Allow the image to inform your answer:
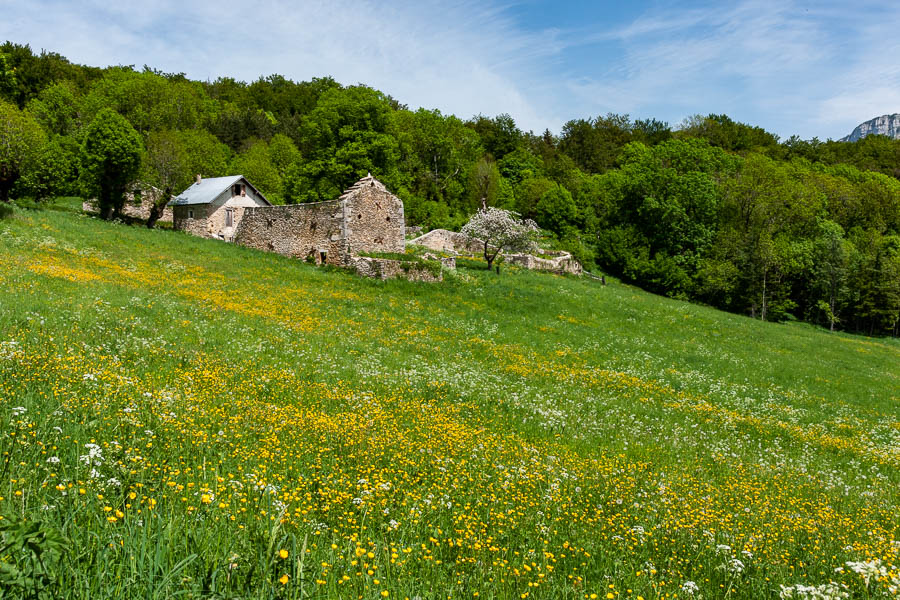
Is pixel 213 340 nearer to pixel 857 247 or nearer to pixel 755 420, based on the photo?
pixel 755 420

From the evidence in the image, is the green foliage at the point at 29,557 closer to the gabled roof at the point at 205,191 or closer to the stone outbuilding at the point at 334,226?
the stone outbuilding at the point at 334,226

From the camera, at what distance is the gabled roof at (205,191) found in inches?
1764

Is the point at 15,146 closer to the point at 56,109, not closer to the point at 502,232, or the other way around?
the point at 502,232

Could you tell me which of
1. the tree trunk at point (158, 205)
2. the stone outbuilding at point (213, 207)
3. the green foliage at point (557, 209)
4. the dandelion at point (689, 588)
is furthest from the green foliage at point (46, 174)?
the green foliage at point (557, 209)

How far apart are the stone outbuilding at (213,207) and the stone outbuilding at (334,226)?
6.07 metres

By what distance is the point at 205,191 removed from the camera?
151 ft

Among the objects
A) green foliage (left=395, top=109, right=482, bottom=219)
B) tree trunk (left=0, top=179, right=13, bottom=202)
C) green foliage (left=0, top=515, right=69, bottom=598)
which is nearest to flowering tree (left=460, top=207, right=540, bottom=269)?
green foliage (left=395, top=109, right=482, bottom=219)

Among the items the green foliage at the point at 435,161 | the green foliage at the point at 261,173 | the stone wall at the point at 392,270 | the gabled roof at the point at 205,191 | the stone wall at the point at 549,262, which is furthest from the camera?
the green foliage at the point at 435,161

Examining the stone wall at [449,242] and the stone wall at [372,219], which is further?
the stone wall at [449,242]

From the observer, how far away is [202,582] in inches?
122

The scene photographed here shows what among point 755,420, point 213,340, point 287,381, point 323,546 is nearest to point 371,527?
point 323,546

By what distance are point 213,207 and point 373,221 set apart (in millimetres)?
18179

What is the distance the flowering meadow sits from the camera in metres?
4.04

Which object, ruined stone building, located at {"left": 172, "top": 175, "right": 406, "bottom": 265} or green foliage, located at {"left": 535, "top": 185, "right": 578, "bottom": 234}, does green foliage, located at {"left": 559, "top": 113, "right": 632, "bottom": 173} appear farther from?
ruined stone building, located at {"left": 172, "top": 175, "right": 406, "bottom": 265}
